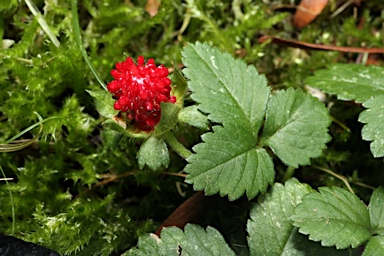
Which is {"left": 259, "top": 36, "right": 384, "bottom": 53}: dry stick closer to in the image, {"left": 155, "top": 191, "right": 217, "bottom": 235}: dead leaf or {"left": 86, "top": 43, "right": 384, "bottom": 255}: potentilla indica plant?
{"left": 86, "top": 43, "right": 384, "bottom": 255}: potentilla indica plant

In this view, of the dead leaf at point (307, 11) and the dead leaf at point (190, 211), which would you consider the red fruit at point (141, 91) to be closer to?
the dead leaf at point (190, 211)

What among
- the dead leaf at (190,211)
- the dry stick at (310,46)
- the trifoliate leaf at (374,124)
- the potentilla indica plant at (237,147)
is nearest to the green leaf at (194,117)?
the potentilla indica plant at (237,147)

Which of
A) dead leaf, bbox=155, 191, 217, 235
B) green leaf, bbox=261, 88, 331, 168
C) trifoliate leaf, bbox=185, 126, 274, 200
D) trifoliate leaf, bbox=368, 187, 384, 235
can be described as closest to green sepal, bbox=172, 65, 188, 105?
trifoliate leaf, bbox=185, 126, 274, 200

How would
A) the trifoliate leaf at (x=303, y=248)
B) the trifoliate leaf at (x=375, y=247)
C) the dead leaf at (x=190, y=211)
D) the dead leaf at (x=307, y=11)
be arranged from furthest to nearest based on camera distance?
the dead leaf at (x=307, y=11)
the dead leaf at (x=190, y=211)
the trifoliate leaf at (x=303, y=248)
the trifoliate leaf at (x=375, y=247)

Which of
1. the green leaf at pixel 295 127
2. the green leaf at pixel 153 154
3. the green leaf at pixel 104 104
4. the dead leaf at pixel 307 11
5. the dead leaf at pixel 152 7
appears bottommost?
the dead leaf at pixel 307 11

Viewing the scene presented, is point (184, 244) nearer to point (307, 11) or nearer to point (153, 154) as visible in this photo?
point (153, 154)

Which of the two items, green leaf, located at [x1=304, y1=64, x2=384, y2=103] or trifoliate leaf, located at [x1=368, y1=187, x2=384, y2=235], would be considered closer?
trifoliate leaf, located at [x1=368, y1=187, x2=384, y2=235]
